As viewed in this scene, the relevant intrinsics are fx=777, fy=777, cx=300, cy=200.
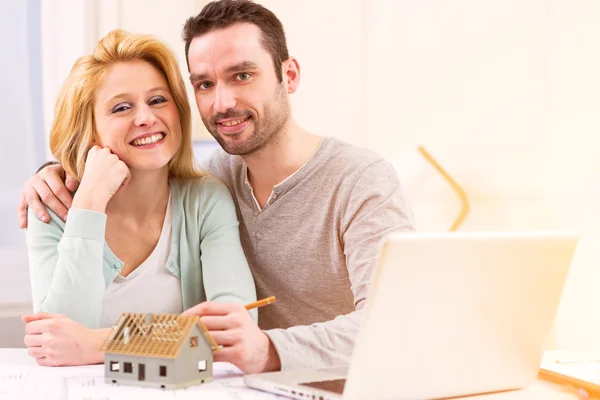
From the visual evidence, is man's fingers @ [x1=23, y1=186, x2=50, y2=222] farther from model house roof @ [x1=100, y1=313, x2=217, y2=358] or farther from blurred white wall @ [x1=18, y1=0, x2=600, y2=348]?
blurred white wall @ [x1=18, y1=0, x2=600, y2=348]

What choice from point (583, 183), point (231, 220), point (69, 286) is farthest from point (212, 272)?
point (583, 183)

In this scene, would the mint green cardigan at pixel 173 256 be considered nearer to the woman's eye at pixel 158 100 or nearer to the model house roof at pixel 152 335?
the woman's eye at pixel 158 100

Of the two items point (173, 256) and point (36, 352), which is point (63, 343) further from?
point (173, 256)

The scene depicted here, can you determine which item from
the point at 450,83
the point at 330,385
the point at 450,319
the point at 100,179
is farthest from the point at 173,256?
the point at 450,83

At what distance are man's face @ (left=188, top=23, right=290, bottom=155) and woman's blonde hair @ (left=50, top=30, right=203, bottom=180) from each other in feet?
0.22

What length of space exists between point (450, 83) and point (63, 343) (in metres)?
1.78

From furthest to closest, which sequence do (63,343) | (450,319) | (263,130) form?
(263,130) < (63,343) < (450,319)

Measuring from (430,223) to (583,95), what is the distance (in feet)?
2.06

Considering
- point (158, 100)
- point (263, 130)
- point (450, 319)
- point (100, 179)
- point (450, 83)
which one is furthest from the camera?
point (450, 83)

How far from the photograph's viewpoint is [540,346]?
1.09 metres

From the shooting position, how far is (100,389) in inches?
41.9

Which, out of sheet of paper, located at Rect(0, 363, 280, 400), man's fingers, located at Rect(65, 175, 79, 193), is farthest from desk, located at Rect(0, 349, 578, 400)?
man's fingers, located at Rect(65, 175, 79, 193)

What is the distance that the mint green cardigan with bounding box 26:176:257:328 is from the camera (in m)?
1.44

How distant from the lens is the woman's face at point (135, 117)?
1.59 metres
